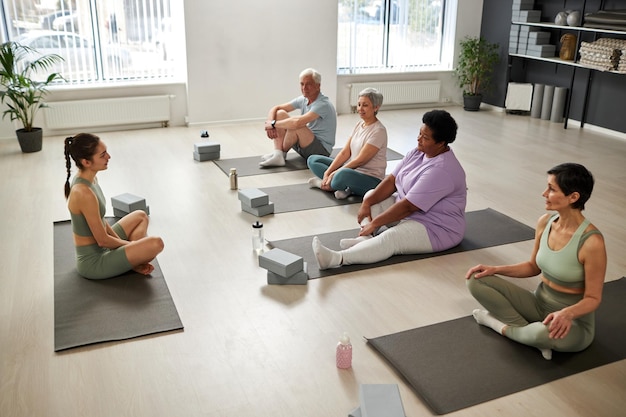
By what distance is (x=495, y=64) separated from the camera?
7922 millimetres

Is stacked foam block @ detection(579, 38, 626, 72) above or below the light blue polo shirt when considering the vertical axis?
above

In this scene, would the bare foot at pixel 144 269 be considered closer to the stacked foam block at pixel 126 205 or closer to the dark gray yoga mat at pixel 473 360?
the stacked foam block at pixel 126 205

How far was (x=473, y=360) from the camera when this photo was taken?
8.63 ft

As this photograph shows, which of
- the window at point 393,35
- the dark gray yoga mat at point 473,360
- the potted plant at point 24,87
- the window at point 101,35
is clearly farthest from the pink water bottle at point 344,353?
the window at point 393,35

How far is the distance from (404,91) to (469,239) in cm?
436

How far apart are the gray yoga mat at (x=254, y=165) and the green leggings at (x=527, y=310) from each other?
2.88 m

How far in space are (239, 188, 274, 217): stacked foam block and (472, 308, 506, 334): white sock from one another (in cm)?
179

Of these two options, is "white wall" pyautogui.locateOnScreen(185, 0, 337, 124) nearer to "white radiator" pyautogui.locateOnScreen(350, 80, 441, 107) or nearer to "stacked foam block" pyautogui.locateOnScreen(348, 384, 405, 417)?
"white radiator" pyautogui.locateOnScreen(350, 80, 441, 107)

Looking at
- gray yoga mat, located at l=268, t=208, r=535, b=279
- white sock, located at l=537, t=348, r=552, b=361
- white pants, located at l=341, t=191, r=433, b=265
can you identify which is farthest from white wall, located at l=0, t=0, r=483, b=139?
white sock, located at l=537, t=348, r=552, b=361

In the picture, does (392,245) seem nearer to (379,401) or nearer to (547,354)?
(547,354)

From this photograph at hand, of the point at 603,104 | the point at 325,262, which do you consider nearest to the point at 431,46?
the point at 603,104

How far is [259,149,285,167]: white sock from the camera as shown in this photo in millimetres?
5367

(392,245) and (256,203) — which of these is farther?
(256,203)

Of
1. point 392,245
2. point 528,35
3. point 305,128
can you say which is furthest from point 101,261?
point 528,35
